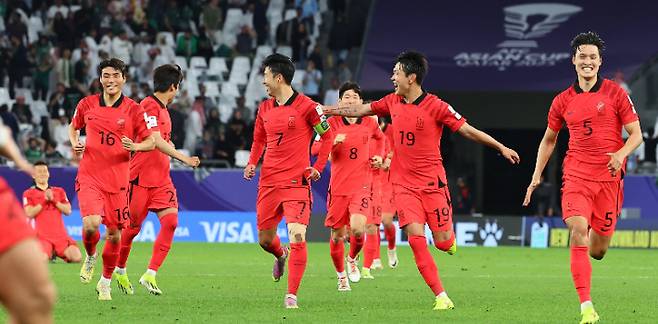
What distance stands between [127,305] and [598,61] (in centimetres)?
531

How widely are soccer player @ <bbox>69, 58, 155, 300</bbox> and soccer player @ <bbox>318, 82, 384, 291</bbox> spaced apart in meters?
3.35

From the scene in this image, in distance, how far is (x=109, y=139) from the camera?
14.6 meters

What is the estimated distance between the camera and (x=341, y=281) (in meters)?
16.1

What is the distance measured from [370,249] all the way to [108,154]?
17.2ft

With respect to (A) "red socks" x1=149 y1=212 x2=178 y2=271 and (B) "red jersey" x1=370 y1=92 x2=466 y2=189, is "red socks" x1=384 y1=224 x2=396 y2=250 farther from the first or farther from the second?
(B) "red jersey" x1=370 y1=92 x2=466 y2=189

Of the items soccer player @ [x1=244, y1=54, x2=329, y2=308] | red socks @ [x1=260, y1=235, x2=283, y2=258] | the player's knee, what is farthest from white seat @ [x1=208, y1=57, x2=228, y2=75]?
the player's knee

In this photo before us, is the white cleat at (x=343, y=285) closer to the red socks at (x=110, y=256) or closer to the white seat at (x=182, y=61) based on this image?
the red socks at (x=110, y=256)

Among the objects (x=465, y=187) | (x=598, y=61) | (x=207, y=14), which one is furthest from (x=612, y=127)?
(x=207, y=14)

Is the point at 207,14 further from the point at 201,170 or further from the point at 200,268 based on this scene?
the point at 200,268

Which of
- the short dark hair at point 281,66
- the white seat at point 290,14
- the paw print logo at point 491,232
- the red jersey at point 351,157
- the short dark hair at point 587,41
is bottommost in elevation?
the paw print logo at point 491,232

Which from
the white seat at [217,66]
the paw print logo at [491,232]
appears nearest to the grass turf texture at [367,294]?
the paw print logo at [491,232]

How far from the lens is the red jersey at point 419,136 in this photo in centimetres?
1323

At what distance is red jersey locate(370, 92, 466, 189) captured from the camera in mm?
13234

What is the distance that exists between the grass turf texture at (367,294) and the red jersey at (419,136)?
1.32 metres
